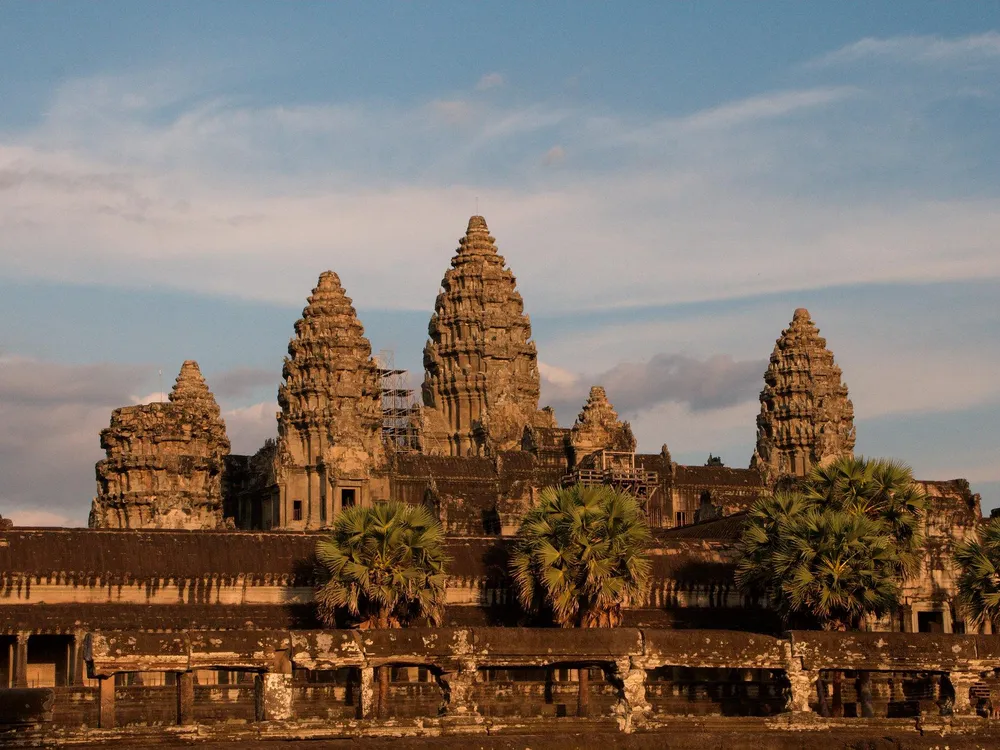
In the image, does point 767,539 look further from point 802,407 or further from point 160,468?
point 802,407

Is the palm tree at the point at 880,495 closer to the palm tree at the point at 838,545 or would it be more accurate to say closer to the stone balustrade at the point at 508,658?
the palm tree at the point at 838,545

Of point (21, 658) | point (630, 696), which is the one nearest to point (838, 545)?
point (630, 696)

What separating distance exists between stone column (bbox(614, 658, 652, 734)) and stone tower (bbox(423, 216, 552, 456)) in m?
88.7

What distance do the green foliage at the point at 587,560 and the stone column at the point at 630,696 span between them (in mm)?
20408

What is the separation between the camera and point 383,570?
65.6 metres

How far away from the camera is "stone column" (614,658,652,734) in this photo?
45.1 m

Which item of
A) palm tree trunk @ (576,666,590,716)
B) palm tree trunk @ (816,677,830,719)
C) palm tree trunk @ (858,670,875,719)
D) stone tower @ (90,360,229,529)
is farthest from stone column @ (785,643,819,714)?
stone tower @ (90,360,229,529)

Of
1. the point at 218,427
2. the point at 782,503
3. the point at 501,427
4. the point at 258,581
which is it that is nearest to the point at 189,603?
the point at 258,581

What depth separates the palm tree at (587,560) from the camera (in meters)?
66.8

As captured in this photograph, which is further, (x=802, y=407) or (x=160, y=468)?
(x=802, y=407)

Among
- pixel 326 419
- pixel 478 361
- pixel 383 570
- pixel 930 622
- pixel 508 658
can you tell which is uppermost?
pixel 478 361

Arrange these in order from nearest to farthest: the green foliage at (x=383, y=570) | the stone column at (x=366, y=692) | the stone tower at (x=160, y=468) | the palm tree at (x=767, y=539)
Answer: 1. the stone column at (x=366, y=692)
2. the green foliage at (x=383, y=570)
3. the palm tree at (x=767, y=539)
4. the stone tower at (x=160, y=468)

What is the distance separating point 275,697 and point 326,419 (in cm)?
7279

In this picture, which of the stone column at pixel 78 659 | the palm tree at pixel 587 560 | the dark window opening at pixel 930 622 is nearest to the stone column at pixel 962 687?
the palm tree at pixel 587 560
